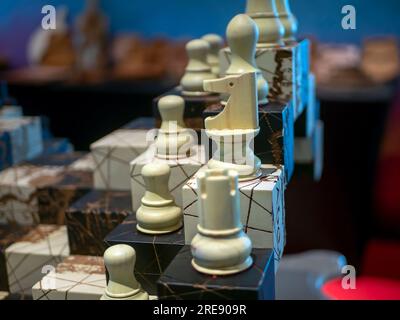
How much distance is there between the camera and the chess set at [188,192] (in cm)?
79

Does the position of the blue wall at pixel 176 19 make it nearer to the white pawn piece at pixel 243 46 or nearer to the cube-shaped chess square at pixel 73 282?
the white pawn piece at pixel 243 46

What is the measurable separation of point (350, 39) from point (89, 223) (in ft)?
4.85

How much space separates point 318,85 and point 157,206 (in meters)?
1.40

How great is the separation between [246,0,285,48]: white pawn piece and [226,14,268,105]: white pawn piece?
0.38 ft

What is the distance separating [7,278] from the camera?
120 centimetres

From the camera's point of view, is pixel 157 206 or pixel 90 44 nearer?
pixel 157 206

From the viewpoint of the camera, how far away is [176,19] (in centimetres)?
247

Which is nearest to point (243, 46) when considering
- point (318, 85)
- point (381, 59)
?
point (318, 85)

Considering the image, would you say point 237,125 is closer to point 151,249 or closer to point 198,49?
point 151,249

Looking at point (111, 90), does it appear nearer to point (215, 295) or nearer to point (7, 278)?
point (7, 278)

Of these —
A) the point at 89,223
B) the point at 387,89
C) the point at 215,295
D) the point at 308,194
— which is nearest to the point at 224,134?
the point at 215,295

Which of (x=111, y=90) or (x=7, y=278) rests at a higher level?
(x=111, y=90)

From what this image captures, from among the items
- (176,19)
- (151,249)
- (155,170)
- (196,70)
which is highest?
(176,19)

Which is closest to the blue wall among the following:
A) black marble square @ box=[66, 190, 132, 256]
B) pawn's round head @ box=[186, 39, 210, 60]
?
pawn's round head @ box=[186, 39, 210, 60]
